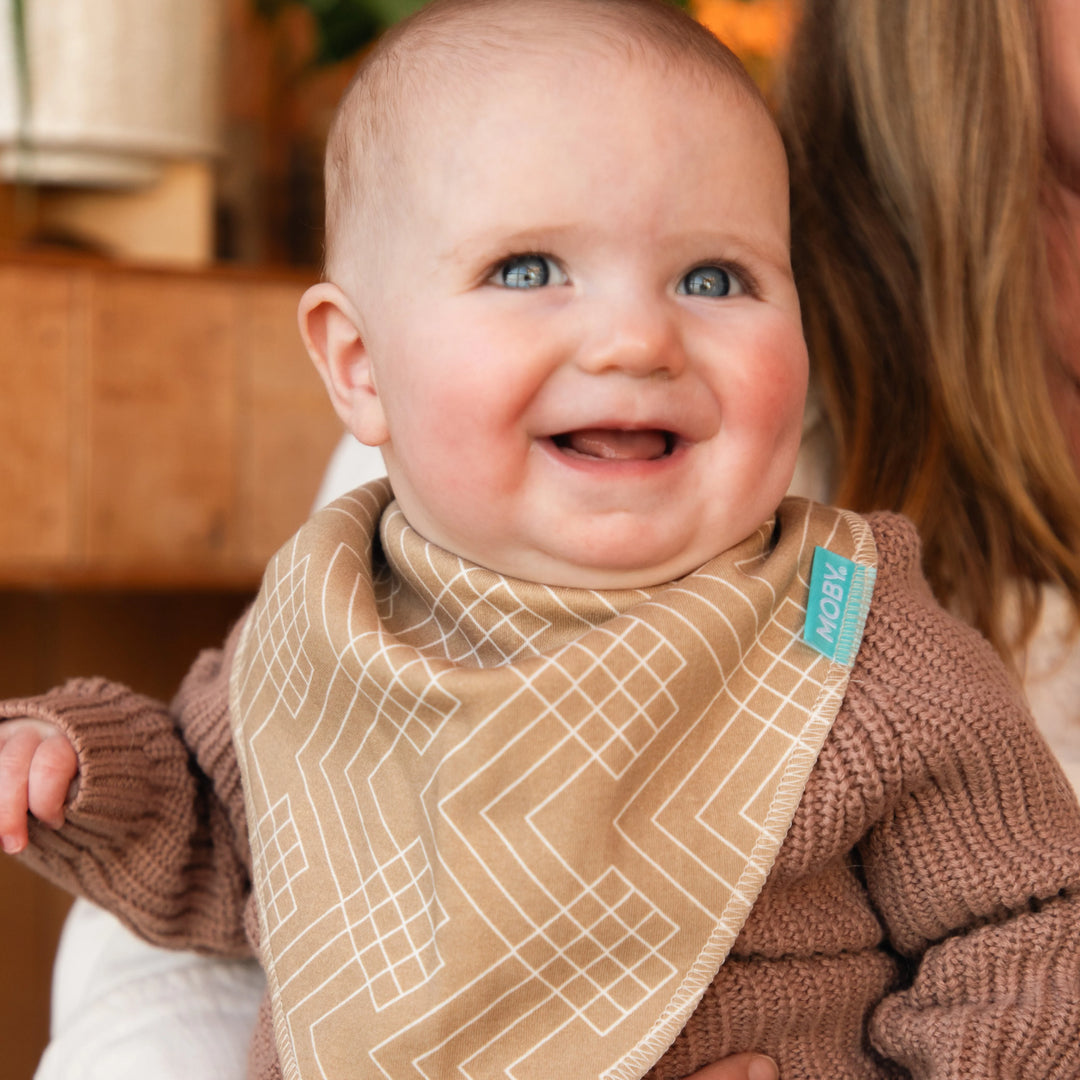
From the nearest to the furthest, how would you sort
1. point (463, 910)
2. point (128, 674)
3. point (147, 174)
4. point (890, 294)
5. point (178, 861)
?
point (463, 910), point (178, 861), point (890, 294), point (147, 174), point (128, 674)

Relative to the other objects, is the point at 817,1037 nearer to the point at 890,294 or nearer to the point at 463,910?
the point at 463,910

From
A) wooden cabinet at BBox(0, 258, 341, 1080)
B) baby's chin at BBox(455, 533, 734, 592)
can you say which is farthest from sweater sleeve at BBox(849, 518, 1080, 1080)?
wooden cabinet at BBox(0, 258, 341, 1080)

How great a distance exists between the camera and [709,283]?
0.74m

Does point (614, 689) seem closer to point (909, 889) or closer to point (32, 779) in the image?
point (909, 889)

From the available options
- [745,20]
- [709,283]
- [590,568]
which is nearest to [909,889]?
[590,568]

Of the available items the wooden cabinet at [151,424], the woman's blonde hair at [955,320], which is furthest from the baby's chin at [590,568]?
the wooden cabinet at [151,424]

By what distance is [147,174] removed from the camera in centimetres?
223

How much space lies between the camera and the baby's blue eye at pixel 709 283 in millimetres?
739

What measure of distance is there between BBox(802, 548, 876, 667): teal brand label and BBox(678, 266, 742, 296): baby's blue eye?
0.17m

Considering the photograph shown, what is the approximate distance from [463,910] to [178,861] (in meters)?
0.27

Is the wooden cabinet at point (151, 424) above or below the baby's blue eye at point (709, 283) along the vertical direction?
below

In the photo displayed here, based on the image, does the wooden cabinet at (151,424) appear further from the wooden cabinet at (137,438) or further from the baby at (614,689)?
the baby at (614,689)

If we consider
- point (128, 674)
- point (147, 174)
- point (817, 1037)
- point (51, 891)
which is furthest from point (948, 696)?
point (128, 674)

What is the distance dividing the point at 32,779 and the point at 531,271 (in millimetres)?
435
